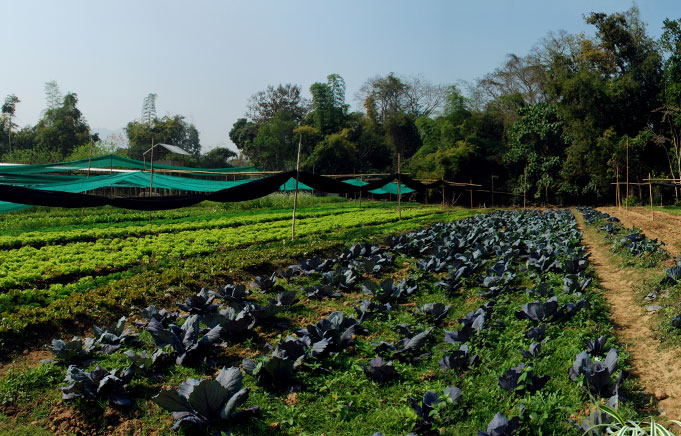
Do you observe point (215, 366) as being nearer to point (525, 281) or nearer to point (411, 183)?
point (525, 281)

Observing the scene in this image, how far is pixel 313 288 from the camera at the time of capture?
5445 millimetres

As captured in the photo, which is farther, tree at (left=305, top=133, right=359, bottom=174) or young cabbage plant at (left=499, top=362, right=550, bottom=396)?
tree at (left=305, top=133, right=359, bottom=174)

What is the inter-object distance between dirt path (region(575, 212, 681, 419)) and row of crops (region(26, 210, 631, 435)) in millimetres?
237

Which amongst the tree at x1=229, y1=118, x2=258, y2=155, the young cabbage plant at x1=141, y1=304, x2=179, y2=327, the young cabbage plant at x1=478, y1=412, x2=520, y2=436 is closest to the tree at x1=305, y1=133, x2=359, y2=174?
the tree at x1=229, y1=118, x2=258, y2=155

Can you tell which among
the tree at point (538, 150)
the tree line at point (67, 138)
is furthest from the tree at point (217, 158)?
the tree at point (538, 150)

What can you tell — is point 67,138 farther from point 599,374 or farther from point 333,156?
point 599,374

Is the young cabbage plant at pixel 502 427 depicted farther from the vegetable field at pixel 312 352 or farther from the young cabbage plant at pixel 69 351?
the young cabbage plant at pixel 69 351

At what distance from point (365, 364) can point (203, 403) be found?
1.24 meters

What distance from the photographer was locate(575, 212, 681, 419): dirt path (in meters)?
3.03

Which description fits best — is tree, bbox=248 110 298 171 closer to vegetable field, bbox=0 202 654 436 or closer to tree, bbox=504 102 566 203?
tree, bbox=504 102 566 203

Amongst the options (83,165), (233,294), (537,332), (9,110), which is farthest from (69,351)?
(9,110)

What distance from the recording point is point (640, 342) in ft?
12.9

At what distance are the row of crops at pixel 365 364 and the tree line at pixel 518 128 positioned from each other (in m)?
22.8

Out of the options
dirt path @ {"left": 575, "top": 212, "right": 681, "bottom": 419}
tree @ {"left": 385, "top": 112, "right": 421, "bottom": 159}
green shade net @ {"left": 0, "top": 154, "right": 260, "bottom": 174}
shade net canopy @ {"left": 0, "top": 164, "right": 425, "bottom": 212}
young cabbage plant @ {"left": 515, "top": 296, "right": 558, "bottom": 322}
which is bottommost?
dirt path @ {"left": 575, "top": 212, "right": 681, "bottom": 419}
